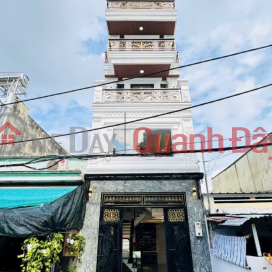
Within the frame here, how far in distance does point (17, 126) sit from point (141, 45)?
25.3ft

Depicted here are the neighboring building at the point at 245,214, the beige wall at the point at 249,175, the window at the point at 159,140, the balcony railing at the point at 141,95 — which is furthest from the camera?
the beige wall at the point at 249,175

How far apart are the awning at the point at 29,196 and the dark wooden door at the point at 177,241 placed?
11.3ft

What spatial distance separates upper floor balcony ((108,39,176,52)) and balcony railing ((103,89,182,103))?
2618 millimetres

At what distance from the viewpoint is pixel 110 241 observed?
5.89 m

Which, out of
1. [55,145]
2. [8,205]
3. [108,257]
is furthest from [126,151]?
[55,145]

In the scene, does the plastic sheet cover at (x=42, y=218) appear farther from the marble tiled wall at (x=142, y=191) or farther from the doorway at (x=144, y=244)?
the doorway at (x=144, y=244)

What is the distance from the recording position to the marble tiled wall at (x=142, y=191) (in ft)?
18.4

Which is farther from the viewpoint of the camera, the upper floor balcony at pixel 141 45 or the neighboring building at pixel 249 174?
the neighboring building at pixel 249 174

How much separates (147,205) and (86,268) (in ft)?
8.47

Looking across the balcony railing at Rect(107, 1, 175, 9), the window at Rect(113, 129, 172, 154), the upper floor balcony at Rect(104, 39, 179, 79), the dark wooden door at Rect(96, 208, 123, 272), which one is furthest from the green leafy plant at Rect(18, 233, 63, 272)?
the balcony railing at Rect(107, 1, 175, 9)

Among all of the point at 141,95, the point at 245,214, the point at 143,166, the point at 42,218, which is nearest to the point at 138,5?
the point at 141,95

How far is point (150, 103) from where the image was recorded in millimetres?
7934

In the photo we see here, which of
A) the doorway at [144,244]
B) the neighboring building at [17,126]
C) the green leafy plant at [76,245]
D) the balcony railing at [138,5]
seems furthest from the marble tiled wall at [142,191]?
the balcony railing at [138,5]

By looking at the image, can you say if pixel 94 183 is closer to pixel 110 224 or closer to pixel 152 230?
pixel 110 224
